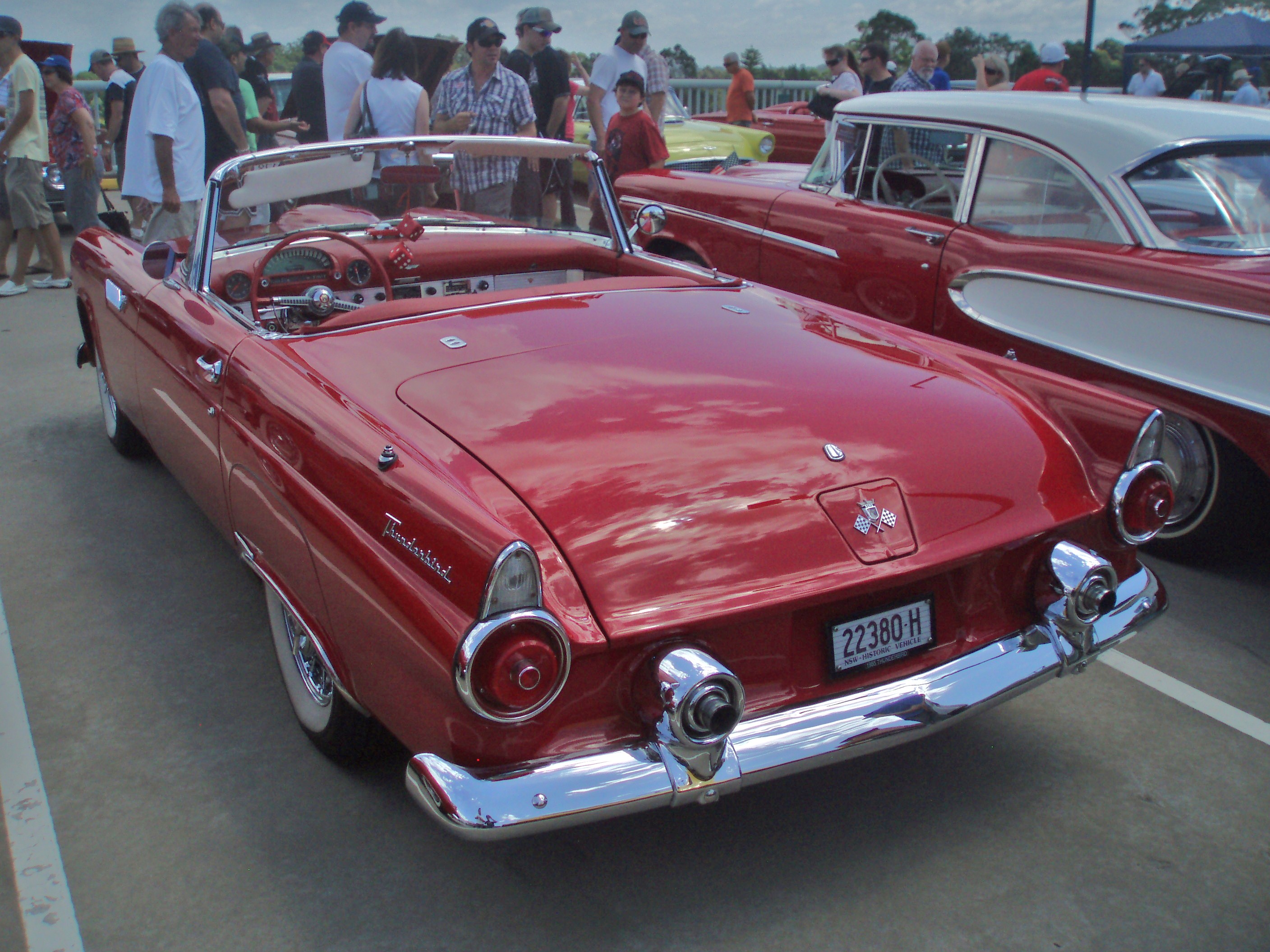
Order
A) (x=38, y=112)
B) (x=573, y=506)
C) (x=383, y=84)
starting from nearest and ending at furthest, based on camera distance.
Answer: (x=573, y=506) < (x=383, y=84) < (x=38, y=112)

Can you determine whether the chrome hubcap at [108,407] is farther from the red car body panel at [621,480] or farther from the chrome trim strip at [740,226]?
the chrome trim strip at [740,226]

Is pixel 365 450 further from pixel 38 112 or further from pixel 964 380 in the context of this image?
pixel 38 112

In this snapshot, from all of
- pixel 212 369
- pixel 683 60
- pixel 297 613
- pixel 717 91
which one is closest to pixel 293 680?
pixel 297 613

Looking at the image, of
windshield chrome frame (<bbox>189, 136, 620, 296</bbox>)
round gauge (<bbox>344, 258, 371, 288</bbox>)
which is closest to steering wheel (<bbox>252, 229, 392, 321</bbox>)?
round gauge (<bbox>344, 258, 371, 288</bbox>)

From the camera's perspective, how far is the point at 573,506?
84.7 inches

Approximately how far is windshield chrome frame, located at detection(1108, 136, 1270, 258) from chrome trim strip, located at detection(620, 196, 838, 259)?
4.29ft

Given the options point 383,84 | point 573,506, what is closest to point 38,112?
point 383,84

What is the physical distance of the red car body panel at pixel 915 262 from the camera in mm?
3652

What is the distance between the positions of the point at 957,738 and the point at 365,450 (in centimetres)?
169

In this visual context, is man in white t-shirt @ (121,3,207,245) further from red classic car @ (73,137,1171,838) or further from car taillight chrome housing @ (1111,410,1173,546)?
car taillight chrome housing @ (1111,410,1173,546)

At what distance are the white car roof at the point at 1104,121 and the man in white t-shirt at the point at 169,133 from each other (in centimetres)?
413

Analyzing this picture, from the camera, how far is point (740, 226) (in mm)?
5660

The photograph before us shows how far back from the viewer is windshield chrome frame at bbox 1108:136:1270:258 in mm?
4066

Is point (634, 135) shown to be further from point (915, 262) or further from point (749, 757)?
point (749, 757)
